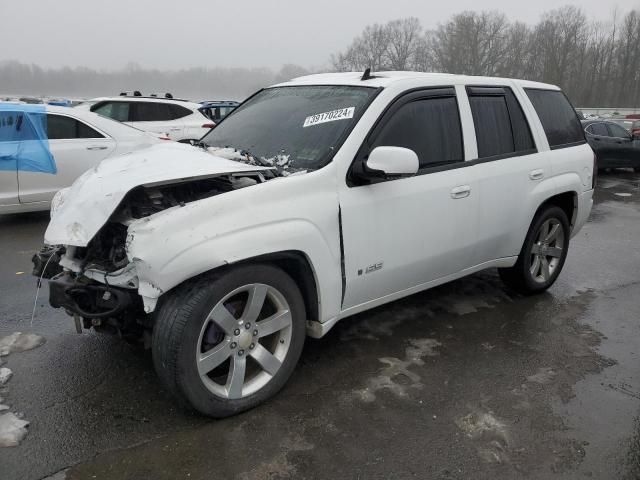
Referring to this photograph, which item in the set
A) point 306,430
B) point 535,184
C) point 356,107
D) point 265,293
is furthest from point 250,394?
point 535,184

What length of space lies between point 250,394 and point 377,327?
1.45 meters

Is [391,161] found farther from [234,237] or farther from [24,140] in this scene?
[24,140]

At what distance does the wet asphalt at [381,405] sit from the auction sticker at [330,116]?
1.56 m

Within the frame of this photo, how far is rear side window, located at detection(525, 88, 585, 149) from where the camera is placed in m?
4.49

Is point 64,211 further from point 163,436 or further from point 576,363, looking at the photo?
point 576,363

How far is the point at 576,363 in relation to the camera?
3.57 metres

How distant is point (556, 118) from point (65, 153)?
5886 mm

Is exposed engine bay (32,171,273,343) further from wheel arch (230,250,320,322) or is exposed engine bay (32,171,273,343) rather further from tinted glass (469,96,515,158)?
tinted glass (469,96,515,158)

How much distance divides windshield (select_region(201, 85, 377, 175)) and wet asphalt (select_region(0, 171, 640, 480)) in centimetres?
138

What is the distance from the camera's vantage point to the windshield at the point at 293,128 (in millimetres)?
3166

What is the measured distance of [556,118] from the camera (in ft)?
15.3

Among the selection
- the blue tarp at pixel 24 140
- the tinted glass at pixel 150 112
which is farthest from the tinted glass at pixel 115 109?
the blue tarp at pixel 24 140

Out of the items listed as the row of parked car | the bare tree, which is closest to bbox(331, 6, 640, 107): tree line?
the bare tree

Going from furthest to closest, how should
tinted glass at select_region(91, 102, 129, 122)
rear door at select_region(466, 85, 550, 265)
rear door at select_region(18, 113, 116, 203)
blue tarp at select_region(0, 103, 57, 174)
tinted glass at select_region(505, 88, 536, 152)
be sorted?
tinted glass at select_region(91, 102, 129, 122)
rear door at select_region(18, 113, 116, 203)
blue tarp at select_region(0, 103, 57, 174)
tinted glass at select_region(505, 88, 536, 152)
rear door at select_region(466, 85, 550, 265)
